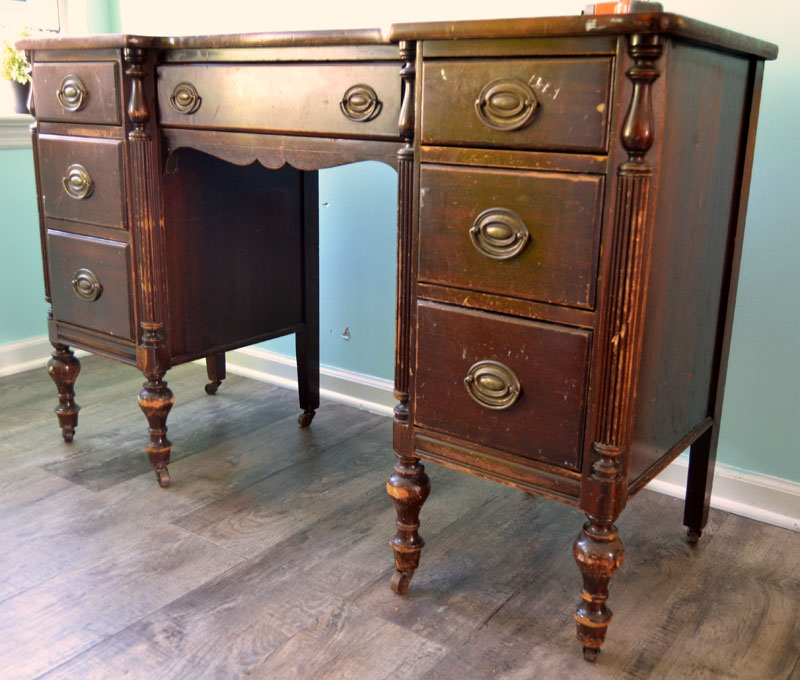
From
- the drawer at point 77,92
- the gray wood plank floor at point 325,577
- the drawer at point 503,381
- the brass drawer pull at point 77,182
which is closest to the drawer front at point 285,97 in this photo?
the drawer at point 77,92

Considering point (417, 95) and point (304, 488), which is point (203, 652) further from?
point (417, 95)

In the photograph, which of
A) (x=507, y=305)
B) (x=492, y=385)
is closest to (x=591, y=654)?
(x=492, y=385)

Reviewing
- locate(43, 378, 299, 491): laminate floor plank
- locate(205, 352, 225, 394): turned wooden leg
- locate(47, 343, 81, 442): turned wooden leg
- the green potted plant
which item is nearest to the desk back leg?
locate(43, 378, 299, 491): laminate floor plank

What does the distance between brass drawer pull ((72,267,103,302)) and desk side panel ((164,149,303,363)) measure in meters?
0.18

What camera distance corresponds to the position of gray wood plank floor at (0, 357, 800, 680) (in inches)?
54.0

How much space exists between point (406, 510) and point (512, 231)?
21.9 inches

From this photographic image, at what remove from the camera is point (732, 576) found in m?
1.63

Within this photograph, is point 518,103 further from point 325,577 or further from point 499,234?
point 325,577

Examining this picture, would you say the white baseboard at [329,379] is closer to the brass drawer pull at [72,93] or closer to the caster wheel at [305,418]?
the caster wheel at [305,418]

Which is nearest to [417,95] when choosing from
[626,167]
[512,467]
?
[626,167]

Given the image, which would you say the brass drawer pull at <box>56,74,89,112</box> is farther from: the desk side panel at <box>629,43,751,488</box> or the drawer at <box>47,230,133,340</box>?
the desk side panel at <box>629,43,751,488</box>

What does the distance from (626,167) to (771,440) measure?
3.08 feet

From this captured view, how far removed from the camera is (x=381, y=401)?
2.44 meters

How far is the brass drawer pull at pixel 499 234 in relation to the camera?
1269 mm
